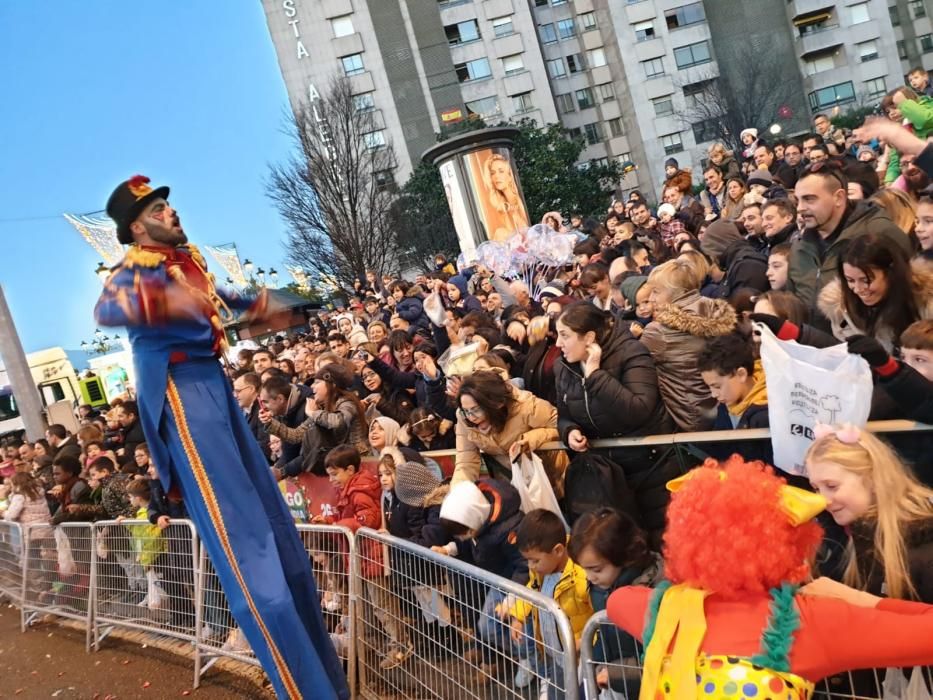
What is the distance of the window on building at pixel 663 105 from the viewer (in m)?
48.5

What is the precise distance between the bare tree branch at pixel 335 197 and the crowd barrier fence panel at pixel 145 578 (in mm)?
20848

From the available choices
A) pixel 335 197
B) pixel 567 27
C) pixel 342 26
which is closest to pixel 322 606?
pixel 335 197

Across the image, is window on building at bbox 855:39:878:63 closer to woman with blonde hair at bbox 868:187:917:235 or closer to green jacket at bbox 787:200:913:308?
woman with blonde hair at bbox 868:187:917:235

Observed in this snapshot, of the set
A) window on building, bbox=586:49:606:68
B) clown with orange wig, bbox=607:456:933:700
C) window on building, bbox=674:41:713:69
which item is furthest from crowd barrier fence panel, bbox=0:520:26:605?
window on building, bbox=586:49:606:68

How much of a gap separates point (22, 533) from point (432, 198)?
29210 millimetres

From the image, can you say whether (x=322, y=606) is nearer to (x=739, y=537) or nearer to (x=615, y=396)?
(x=615, y=396)

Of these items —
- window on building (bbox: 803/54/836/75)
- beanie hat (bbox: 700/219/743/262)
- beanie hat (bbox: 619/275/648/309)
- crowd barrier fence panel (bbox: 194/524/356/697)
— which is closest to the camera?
crowd barrier fence panel (bbox: 194/524/356/697)

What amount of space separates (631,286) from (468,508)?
2598 mm

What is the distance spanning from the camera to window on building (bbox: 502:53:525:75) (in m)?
48.4

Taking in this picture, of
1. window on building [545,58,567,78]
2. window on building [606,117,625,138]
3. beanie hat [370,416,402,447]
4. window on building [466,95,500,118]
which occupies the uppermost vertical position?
window on building [545,58,567,78]

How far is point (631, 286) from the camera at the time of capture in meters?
5.96

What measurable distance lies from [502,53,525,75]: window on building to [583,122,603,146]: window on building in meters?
5.52

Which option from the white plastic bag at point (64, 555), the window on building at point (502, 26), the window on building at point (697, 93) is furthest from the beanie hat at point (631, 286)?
the window on building at point (502, 26)

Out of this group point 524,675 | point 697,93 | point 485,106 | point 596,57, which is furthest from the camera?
point 596,57
